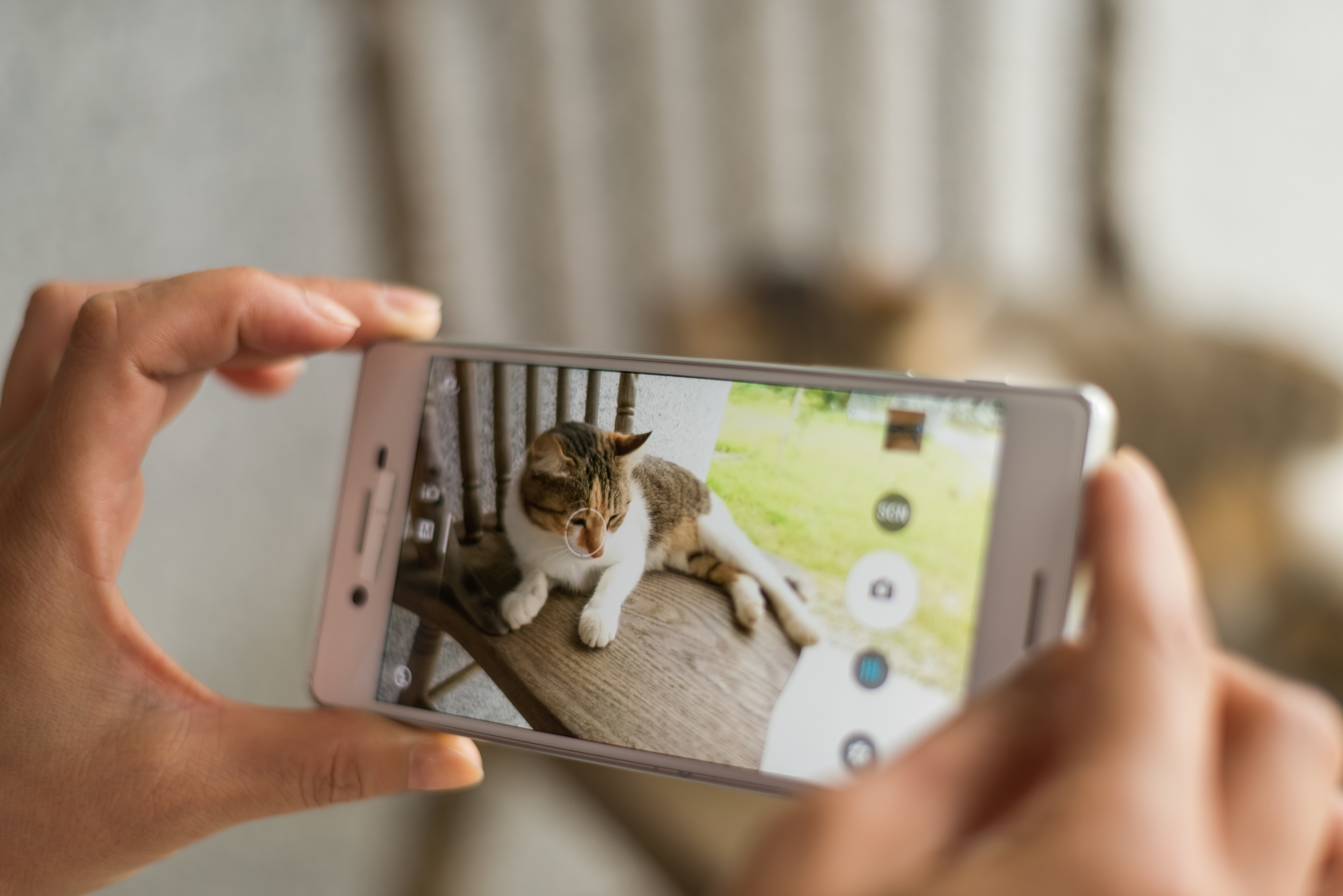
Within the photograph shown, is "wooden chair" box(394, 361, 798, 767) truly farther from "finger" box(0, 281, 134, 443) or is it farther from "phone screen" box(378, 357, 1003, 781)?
"finger" box(0, 281, 134, 443)

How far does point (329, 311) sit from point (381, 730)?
0.86 feet

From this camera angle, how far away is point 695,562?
18.4 inches

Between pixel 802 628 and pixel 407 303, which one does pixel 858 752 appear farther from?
pixel 407 303

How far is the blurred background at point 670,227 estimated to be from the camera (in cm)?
96

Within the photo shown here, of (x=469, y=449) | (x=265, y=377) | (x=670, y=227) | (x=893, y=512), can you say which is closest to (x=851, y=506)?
(x=893, y=512)

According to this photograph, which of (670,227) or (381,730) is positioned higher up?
(670,227)

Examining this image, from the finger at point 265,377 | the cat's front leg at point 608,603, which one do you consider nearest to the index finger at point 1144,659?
the cat's front leg at point 608,603

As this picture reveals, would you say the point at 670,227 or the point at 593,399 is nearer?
the point at 593,399

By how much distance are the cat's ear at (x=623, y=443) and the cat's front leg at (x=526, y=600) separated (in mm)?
89

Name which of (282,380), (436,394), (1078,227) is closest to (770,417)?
(436,394)

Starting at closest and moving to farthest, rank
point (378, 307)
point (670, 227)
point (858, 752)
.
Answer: point (858, 752) < point (378, 307) < point (670, 227)

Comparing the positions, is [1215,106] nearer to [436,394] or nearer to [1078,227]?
[1078,227]

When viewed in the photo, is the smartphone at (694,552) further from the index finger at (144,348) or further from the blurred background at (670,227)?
the blurred background at (670,227)

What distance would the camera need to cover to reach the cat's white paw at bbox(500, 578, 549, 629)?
1.59ft
